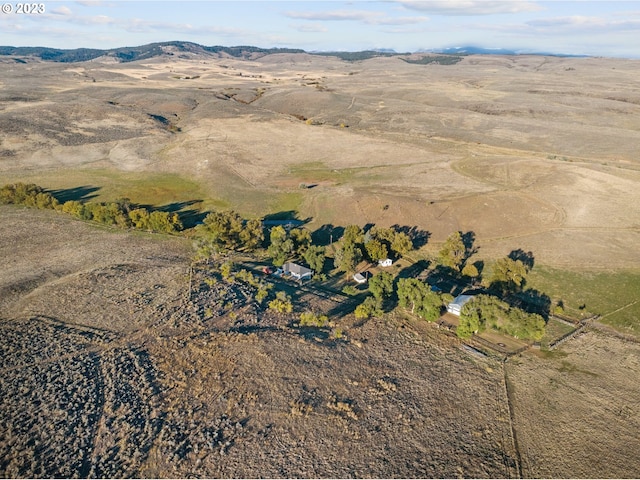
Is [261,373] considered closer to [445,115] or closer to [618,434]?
[618,434]

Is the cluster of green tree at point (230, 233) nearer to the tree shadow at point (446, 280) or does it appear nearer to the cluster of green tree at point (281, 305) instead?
the cluster of green tree at point (281, 305)

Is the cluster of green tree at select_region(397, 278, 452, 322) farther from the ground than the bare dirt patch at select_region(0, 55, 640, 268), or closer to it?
closer to it

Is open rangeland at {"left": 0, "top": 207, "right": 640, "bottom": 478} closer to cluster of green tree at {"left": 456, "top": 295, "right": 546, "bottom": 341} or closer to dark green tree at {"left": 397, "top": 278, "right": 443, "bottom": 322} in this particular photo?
dark green tree at {"left": 397, "top": 278, "right": 443, "bottom": 322}

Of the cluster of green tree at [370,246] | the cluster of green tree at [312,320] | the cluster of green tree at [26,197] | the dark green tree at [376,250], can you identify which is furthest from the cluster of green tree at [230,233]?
the cluster of green tree at [26,197]

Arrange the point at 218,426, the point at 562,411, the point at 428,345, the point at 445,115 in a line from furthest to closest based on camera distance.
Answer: the point at 445,115 → the point at 428,345 → the point at 562,411 → the point at 218,426

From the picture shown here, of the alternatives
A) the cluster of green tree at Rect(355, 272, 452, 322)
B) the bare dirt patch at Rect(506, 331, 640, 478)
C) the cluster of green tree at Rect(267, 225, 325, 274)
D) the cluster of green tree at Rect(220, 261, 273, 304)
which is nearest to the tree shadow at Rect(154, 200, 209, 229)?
the cluster of green tree at Rect(267, 225, 325, 274)

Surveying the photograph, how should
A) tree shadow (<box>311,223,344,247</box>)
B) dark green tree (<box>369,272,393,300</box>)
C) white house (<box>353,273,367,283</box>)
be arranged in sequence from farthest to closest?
1. tree shadow (<box>311,223,344,247</box>)
2. white house (<box>353,273,367,283</box>)
3. dark green tree (<box>369,272,393,300</box>)

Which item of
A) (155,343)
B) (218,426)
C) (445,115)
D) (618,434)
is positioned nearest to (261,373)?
(218,426)
